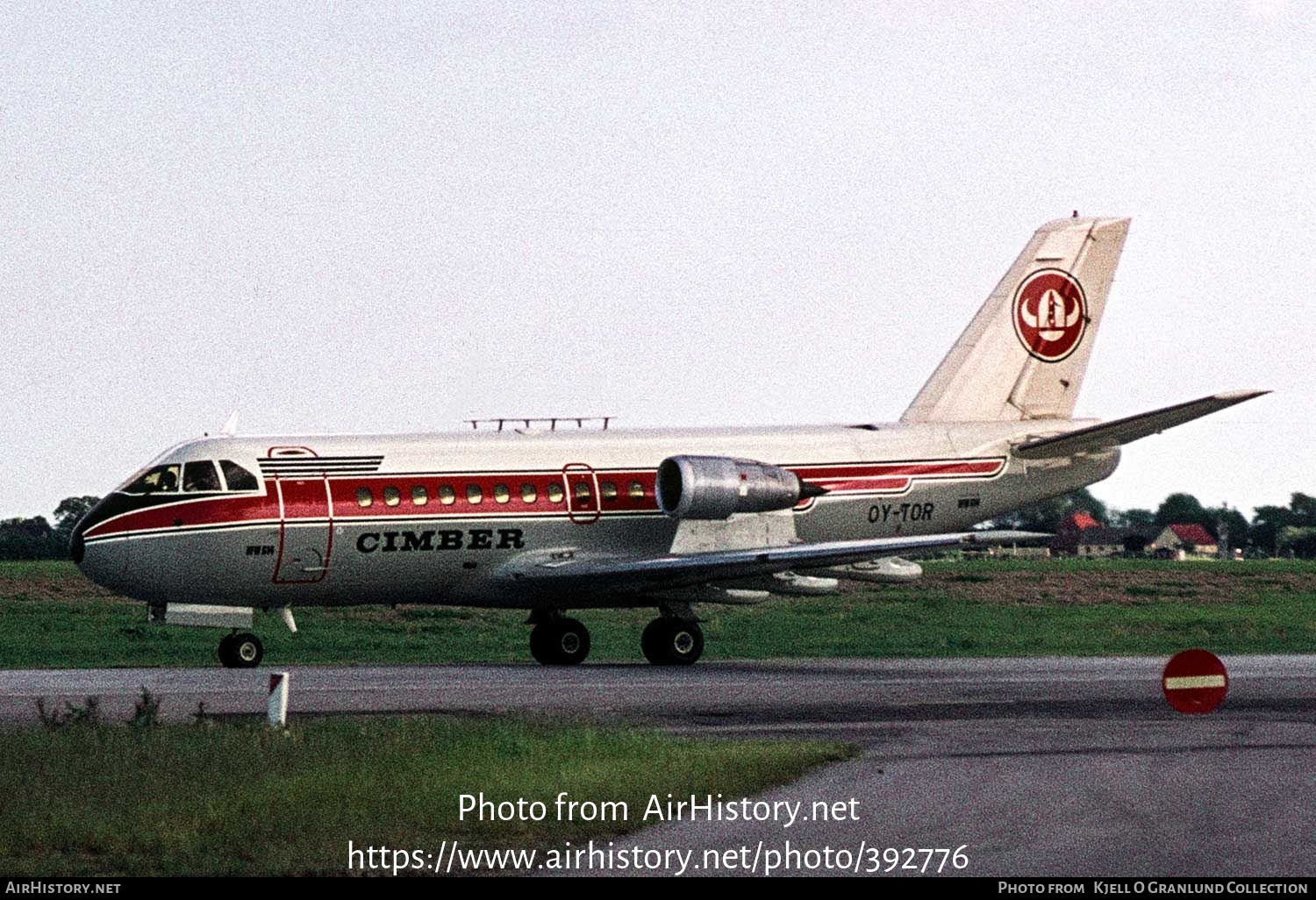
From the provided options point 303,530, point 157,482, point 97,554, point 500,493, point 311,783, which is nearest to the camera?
→ point 311,783

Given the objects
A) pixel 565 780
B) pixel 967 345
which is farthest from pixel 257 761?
pixel 967 345

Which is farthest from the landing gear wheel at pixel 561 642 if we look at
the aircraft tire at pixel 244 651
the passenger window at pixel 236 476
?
the passenger window at pixel 236 476

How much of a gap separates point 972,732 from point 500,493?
16.1m

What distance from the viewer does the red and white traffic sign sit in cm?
2322

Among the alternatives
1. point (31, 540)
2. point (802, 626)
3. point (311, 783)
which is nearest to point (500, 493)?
point (802, 626)

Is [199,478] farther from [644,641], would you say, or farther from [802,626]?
[802,626]

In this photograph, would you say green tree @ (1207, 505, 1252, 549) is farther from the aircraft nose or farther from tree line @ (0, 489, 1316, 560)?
the aircraft nose

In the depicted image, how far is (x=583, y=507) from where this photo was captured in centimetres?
3850

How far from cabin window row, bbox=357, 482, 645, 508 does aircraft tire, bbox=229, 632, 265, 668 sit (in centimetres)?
293

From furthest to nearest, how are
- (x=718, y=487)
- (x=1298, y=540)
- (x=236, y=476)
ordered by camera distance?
(x=1298, y=540) < (x=718, y=487) < (x=236, y=476)

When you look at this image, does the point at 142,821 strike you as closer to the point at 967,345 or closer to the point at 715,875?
the point at 715,875

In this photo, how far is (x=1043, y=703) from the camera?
27312 mm

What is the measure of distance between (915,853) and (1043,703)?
13.5m

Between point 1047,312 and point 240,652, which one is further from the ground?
point 1047,312
